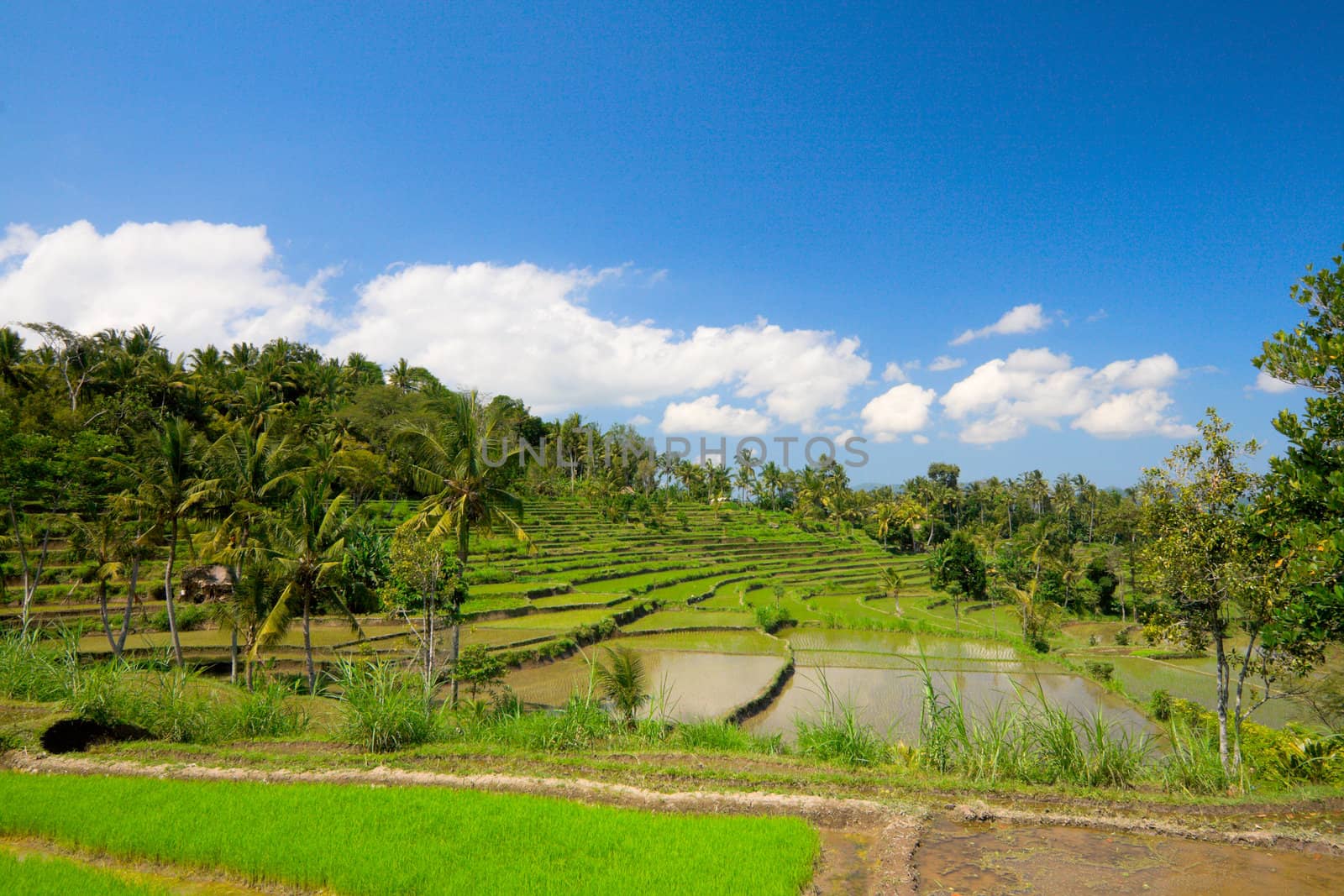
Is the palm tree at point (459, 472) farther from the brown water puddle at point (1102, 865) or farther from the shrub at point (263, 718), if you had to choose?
the brown water puddle at point (1102, 865)

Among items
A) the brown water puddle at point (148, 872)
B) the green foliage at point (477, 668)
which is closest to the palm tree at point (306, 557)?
the green foliage at point (477, 668)

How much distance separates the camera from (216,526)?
2097 centimetres

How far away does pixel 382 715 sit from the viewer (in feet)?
30.6

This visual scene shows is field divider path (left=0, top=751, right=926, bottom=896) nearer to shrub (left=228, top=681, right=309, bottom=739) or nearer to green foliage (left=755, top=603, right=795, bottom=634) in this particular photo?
shrub (left=228, top=681, right=309, bottom=739)

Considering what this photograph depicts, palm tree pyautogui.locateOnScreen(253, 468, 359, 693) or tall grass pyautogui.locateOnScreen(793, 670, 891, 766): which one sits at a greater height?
palm tree pyautogui.locateOnScreen(253, 468, 359, 693)

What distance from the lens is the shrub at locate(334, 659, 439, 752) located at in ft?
30.6

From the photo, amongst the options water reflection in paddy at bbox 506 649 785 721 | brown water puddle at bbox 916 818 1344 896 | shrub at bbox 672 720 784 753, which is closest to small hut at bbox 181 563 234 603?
water reflection in paddy at bbox 506 649 785 721

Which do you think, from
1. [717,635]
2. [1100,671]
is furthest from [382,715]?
[1100,671]

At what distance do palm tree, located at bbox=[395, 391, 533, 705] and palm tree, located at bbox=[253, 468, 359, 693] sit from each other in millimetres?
2754

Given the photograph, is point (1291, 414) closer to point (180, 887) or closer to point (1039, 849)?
point (1039, 849)

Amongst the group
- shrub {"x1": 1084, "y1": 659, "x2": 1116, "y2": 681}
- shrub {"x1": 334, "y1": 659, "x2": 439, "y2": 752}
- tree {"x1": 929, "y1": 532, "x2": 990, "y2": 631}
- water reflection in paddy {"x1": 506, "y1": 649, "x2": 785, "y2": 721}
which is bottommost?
shrub {"x1": 1084, "y1": 659, "x2": 1116, "y2": 681}

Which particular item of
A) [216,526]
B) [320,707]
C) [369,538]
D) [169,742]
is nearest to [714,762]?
[169,742]

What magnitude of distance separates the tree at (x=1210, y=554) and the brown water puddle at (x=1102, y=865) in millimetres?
6389

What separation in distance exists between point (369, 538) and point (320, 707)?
5690 millimetres
